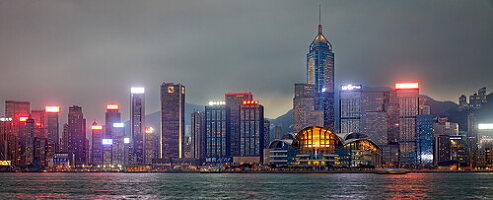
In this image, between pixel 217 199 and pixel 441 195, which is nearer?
pixel 217 199

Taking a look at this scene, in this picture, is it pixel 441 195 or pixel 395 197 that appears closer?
pixel 395 197

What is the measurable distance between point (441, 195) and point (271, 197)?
39354 millimetres

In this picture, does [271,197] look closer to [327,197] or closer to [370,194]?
[327,197]

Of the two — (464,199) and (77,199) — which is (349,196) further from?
(77,199)

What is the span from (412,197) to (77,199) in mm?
71717

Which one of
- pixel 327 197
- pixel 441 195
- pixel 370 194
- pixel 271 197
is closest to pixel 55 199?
pixel 271 197

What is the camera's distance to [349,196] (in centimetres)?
13975

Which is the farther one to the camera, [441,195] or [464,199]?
[441,195]

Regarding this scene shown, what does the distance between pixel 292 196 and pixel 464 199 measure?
36505 millimetres

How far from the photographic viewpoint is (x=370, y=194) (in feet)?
474

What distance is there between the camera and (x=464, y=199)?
131875 mm

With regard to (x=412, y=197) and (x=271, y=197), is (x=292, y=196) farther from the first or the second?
(x=412, y=197)

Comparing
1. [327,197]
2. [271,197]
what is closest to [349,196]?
[327,197]

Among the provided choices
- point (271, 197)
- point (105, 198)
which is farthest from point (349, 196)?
point (105, 198)
